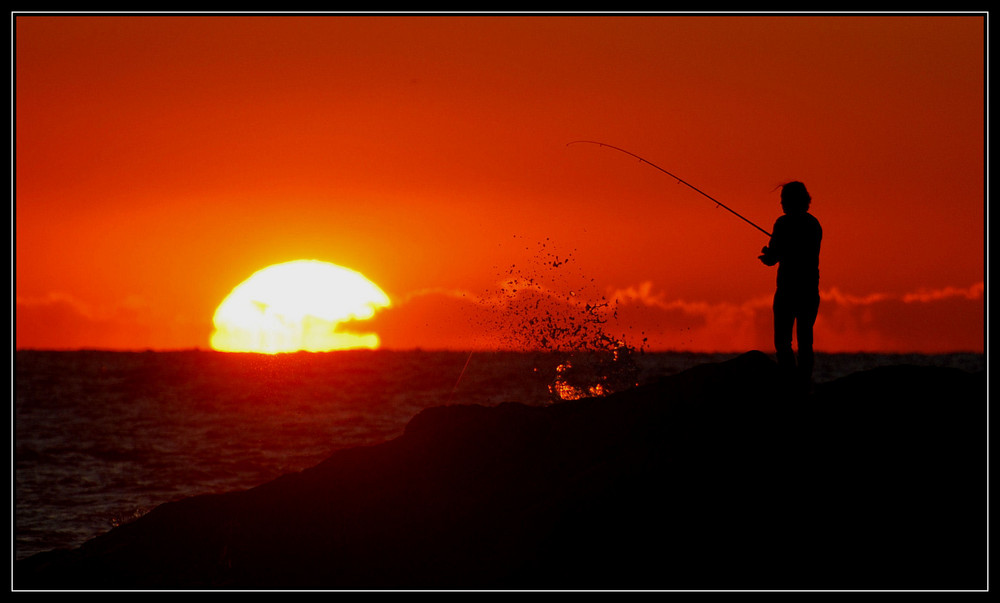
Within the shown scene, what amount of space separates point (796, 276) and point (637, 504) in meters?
2.48

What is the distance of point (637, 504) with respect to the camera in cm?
852

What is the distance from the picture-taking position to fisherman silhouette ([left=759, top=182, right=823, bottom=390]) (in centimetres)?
970

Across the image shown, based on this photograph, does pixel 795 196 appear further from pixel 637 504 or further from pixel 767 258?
pixel 637 504

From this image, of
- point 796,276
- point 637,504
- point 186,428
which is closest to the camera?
point 637,504

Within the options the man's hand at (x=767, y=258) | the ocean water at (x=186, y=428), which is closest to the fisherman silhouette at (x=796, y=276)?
the man's hand at (x=767, y=258)

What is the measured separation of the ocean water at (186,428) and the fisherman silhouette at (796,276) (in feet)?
25.7

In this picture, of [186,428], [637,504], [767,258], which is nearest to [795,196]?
[767,258]

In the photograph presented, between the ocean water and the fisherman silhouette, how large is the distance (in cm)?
782

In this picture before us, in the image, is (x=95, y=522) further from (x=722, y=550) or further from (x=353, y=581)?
(x=722, y=550)

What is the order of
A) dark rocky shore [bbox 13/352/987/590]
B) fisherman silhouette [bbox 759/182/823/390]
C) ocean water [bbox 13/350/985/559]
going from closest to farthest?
1. dark rocky shore [bbox 13/352/987/590]
2. fisherman silhouette [bbox 759/182/823/390]
3. ocean water [bbox 13/350/985/559]

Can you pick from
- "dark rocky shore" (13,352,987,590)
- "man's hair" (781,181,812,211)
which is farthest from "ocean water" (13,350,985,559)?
"man's hair" (781,181,812,211)

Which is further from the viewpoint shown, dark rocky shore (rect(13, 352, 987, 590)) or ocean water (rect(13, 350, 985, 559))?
ocean water (rect(13, 350, 985, 559))

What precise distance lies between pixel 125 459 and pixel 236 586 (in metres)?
18.2

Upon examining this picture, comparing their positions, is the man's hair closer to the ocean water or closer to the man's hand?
the man's hand
